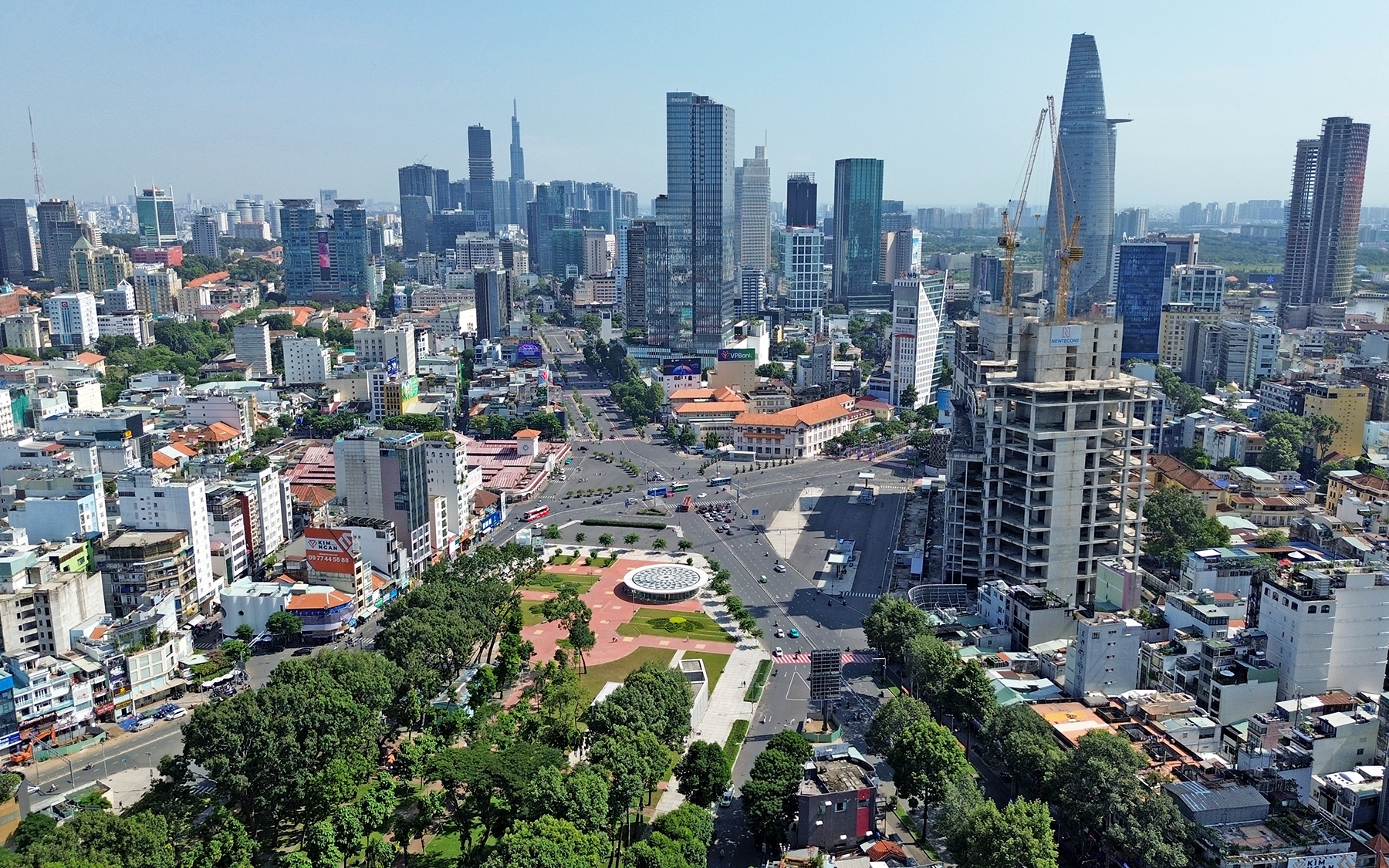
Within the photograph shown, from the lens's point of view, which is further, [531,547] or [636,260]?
[636,260]

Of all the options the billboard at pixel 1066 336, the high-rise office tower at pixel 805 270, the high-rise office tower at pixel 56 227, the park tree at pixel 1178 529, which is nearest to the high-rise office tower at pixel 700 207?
the high-rise office tower at pixel 805 270

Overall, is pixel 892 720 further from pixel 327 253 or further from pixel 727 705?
pixel 327 253

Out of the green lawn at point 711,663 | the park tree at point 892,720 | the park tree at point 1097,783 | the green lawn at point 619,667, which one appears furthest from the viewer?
the green lawn at point 711,663

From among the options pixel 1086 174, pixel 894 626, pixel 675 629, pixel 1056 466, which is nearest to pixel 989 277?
pixel 1086 174

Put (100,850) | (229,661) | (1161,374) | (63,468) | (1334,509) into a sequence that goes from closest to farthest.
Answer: (100,850) → (229,661) → (63,468) → (1334,509) → (1161,374)

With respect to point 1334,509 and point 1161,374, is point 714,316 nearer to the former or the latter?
point 1161,374

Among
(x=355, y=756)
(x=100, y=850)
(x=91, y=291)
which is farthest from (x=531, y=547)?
(x=91, y=291)

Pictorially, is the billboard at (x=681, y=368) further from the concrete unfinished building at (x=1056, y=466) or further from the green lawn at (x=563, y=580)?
the concrete unfinished building at (x=1056, y=466)
